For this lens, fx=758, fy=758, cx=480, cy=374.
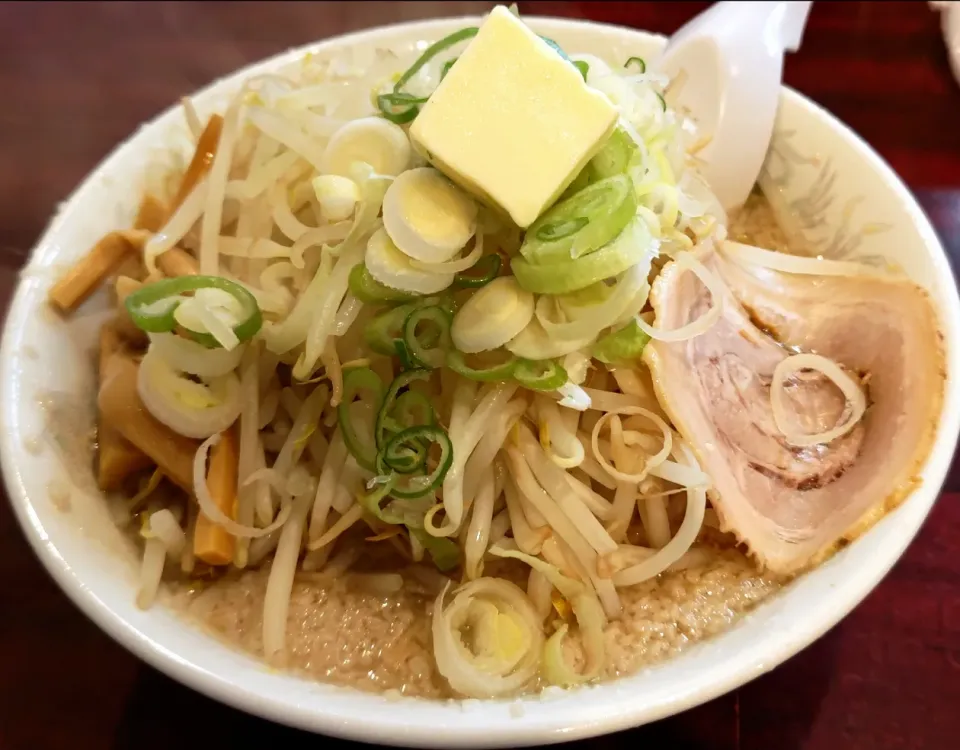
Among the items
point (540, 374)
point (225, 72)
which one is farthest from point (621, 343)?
point (225, 72)

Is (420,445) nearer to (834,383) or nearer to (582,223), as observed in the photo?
(582,223)

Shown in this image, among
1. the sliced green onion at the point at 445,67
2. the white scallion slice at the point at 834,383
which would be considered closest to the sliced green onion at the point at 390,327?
the sliced green onion at the point at 445,67

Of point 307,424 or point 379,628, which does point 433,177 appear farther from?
point 379,628

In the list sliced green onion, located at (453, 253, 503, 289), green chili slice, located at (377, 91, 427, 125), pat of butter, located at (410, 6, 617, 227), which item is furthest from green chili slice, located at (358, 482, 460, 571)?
green chili slice, located at (377, 91, 427, 125)

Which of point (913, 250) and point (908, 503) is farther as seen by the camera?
point (913, 250)

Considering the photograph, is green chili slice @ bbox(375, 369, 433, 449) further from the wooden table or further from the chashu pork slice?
the wooden table

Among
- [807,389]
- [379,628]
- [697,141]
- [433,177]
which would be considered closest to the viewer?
[433,177]

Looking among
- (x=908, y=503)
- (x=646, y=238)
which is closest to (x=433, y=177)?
(x=646, y=238)
